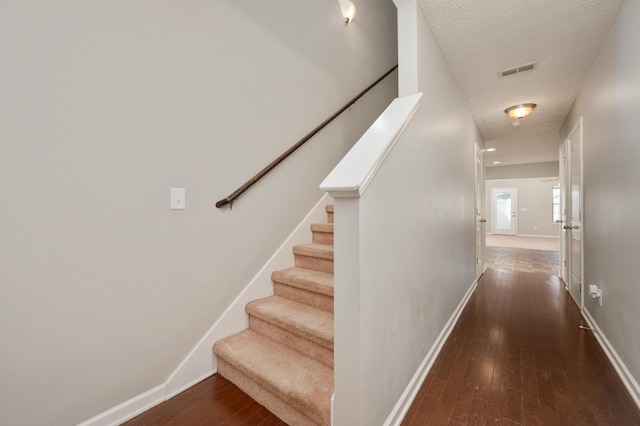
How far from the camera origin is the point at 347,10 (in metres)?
2.77

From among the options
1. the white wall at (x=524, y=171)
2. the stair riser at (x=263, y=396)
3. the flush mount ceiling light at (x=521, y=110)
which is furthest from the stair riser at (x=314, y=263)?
the white wall at (x=524, y=171)

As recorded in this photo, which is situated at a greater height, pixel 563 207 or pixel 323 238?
pixel 563 207

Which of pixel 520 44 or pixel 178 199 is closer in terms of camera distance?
pixel 178 199

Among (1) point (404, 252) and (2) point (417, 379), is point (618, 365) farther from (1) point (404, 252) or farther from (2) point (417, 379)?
(1) point (404, 252)

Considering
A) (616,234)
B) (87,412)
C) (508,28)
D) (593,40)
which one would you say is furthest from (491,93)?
(87,412)

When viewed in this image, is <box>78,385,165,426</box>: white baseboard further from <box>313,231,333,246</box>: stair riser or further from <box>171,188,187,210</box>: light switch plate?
<box>313,231,333,246</box>: stair riser

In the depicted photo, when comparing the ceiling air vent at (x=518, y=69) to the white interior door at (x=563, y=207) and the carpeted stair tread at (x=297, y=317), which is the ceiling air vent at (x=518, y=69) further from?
the carpeted stair tread at (x=297, y=317)

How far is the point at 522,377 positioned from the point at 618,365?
0.69 metres

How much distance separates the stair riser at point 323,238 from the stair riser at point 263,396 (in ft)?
3.70

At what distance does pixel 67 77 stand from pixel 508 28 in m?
2.72

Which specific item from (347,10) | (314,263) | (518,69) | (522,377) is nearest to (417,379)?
(522,377)

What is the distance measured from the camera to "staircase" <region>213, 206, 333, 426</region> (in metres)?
1.27

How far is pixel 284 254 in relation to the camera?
7.03 ft

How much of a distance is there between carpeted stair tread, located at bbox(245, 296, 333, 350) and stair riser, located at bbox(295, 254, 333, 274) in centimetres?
31
